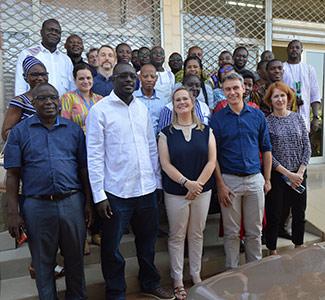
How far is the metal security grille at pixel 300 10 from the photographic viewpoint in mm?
7090

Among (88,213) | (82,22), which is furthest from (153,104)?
(82,22)

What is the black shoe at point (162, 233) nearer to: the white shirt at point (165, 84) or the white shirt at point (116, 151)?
the white shirt at point (116, 151)

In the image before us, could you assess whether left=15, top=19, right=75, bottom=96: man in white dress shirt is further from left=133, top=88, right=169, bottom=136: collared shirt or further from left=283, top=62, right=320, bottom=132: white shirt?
left=283, top=62, right=320, bottom=132: white shirt

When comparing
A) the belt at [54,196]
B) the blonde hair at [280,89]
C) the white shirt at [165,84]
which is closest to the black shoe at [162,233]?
the white shirt at [165,84]

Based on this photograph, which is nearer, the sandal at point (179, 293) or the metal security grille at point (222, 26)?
the sandal at point (179, 293)

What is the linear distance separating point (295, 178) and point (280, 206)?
31 centimetres

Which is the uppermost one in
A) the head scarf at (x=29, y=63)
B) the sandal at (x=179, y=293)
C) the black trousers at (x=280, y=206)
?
the head scarf at (x=29, y=63)

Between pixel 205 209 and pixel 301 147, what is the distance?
1.12 m

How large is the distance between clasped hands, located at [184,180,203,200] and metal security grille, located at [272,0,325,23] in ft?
17.8

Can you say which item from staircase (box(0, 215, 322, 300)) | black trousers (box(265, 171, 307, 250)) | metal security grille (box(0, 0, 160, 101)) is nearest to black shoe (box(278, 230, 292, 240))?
staircase (box(0, 215, 322, 300))

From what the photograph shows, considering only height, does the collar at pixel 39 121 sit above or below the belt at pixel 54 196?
above

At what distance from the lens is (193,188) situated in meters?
2.79

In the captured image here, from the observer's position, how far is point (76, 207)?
8.13 ft

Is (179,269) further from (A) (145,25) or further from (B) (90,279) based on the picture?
(A) (145,25)
